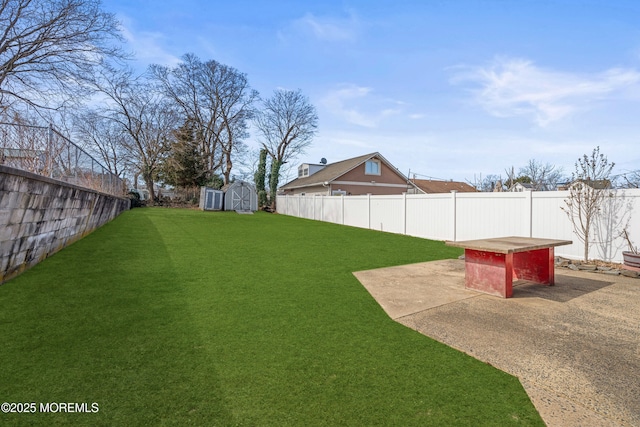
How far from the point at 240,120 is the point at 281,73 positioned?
1863 centimetres

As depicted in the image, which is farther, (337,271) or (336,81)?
(336,81)

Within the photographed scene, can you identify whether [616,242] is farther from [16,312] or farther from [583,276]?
[16,312]

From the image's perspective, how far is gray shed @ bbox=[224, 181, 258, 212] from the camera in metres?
25.6

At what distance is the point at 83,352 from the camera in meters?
2.39

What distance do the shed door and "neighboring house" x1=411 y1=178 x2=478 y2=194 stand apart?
59.5 ft

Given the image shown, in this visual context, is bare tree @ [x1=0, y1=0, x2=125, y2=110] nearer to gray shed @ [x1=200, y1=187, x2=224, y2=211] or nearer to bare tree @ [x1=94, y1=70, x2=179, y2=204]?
gray shed @ [x1=200, y1=187, x2=224, y2=211]

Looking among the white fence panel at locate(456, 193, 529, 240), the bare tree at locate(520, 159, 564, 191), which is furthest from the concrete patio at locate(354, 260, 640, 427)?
the bare tree at locate(520, 159, 564, 191)

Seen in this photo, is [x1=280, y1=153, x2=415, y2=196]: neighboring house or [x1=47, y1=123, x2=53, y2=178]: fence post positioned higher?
[x1=280, y1=153, x2=415, y2=196]: neighboring house

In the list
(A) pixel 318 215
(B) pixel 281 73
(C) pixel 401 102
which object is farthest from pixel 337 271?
(A) pixel 318 215

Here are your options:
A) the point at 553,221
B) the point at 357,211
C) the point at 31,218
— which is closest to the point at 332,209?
the point at 357,211

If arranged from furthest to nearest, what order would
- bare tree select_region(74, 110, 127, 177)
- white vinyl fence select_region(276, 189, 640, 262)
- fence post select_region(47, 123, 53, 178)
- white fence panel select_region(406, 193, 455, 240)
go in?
bare tree select_region(74, 110, 127, 177) → white fence panel select_region(406, 193, 455, 240) → white vinyl fence select_region(276, 189, 640, 262) → fence post select_region(47, 123, 53, 178)

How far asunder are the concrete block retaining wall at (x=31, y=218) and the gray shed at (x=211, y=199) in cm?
1815

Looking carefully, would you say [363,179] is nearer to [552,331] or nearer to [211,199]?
[211,199]

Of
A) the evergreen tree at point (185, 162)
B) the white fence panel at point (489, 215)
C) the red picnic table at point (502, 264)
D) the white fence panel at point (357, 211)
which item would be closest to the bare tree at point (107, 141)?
the evergreen tree at point (185, 162)
